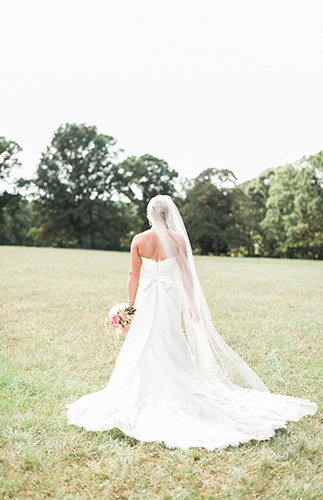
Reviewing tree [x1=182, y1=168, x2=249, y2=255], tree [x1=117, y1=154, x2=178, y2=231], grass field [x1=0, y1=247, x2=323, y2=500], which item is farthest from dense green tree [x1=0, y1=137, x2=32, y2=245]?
grass field [x1=0, y1=247, x2=323, y2=500]

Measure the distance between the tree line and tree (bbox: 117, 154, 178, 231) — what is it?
136 mm

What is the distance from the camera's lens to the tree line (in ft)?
151

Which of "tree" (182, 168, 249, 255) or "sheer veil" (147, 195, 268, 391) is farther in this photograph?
"tree" (182, 168, 249, 255)

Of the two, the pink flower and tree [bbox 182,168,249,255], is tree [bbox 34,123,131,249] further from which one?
the pink flower

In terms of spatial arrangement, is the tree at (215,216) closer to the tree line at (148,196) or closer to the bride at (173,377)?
the tree line at (148,196)

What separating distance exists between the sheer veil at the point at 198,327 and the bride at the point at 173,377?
10mm

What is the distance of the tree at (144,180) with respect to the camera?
51500 mm

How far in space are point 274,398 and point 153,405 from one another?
128 centimetres

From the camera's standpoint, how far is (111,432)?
327 centimetres

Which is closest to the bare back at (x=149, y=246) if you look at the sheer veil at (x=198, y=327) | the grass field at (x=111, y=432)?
the sheer veil at (x=198, y=327)

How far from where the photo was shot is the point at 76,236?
5112 centimetres

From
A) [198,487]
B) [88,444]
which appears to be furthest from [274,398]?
[88,444]

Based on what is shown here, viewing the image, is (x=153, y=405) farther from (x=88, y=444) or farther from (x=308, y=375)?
(x=308, y=375)

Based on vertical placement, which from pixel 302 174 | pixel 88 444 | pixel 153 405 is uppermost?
pixel 302 174
